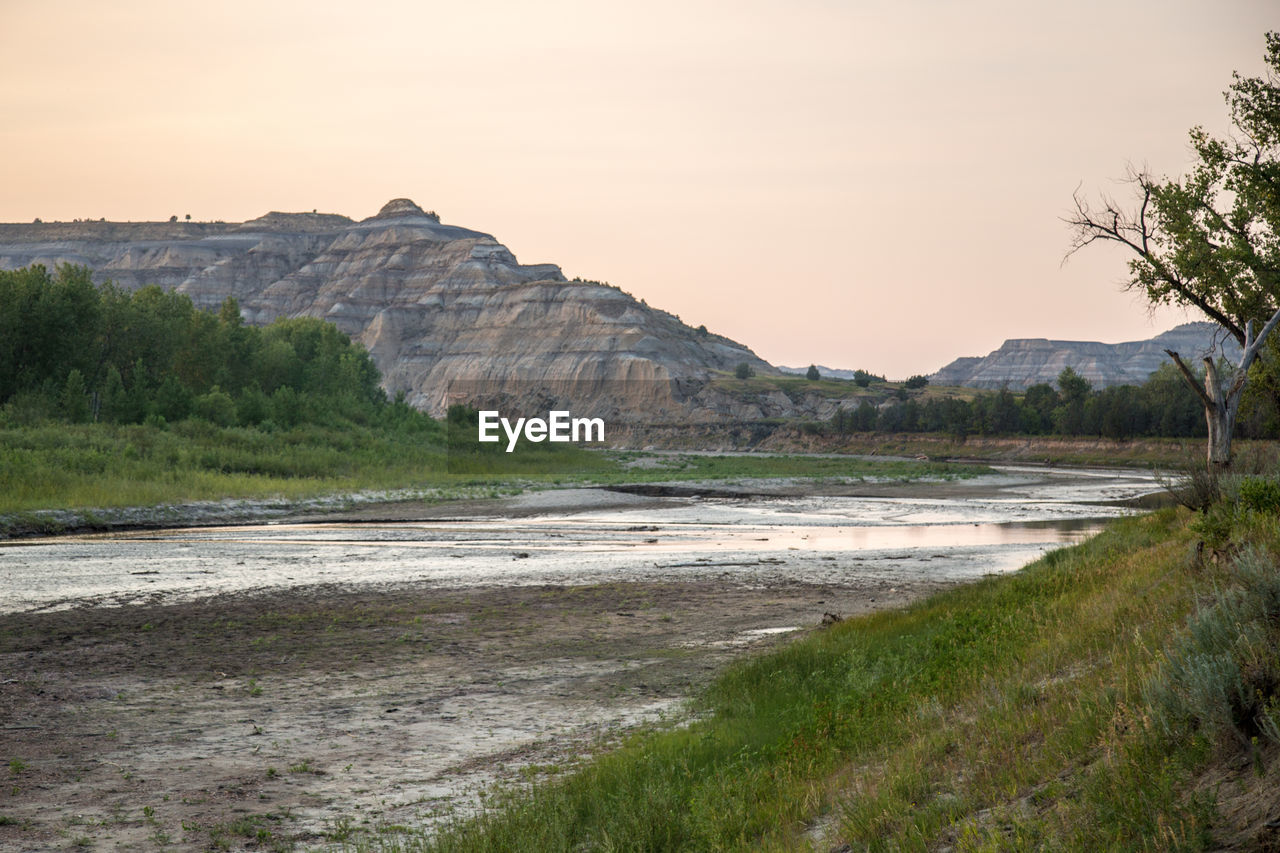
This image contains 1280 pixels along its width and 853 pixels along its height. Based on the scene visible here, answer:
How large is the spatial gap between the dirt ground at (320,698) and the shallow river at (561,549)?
135 inches

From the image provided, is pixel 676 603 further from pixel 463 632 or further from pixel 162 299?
pixel 162 299

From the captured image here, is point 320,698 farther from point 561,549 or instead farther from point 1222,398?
point 1222,398

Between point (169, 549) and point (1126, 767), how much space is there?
110 ft

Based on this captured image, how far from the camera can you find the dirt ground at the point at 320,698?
924 cm

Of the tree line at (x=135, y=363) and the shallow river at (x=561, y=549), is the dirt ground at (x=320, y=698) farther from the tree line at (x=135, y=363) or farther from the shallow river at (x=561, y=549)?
the tree line at (x=135, y=363)

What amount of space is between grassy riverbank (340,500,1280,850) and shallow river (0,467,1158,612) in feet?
48.8

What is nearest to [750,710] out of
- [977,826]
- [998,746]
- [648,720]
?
[648,720]

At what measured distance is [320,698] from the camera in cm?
1370

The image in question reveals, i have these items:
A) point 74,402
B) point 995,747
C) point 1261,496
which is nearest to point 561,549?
point 1261,496

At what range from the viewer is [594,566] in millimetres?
29266

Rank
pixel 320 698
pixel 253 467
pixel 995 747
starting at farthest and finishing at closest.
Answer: pixel 253 467 → pixel 320 698 → pixel 995 747

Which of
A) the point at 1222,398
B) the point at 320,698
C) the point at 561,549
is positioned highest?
the point at 1222,398

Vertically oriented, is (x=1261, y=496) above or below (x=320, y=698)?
above

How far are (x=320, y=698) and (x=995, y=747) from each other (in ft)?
32.7
